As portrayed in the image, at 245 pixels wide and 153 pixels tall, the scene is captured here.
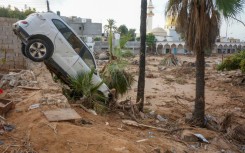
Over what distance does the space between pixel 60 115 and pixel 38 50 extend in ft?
11.2

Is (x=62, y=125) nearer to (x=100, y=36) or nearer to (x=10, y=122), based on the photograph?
(x=10, y=122)

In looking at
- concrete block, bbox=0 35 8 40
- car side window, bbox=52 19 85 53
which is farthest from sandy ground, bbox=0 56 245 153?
concrete block, bbox=0 35 8 40

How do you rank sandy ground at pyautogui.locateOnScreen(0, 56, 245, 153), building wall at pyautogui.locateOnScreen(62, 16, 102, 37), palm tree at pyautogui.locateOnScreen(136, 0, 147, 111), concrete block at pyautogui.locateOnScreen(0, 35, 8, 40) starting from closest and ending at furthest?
sandy ground at pyautogui.locateOnScreen(0, 56, 245, 153)
palm tree at pyautogui.locateOnScreen(136, 0, 147, 111)
concrete block at pyautogui.locateOnScreen(0, 35, 8, 40)
building wall at pyautogui.locateOnScreen(62, 16, 102, 37)

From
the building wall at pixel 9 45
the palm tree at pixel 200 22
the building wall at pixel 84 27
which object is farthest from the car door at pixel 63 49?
the building wall at pixel 84 27

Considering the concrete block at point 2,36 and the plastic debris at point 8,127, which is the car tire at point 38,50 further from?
the plastic debris at point 8,127

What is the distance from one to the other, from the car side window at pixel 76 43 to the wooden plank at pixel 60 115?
302cm

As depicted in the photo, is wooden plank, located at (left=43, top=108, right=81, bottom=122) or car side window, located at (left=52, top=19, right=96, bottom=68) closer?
wooden plank, located at (left=43, top=108, right=81, bottom=122)

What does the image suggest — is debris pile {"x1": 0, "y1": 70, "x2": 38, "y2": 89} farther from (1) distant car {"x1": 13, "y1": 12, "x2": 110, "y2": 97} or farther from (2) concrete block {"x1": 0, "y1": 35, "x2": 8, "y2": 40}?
(2) concrete block {"x1": 0, "y1": 35, "x2": 8, "y2": 40}

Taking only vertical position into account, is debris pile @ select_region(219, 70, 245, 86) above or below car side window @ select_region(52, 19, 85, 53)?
below

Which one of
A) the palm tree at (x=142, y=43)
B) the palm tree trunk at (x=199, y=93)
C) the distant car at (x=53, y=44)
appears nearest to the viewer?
the distant car at (x=53, y=44)

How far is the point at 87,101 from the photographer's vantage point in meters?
7.87

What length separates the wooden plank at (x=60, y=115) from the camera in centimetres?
541

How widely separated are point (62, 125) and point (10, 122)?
1.05 m

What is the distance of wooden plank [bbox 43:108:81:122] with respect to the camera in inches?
213
